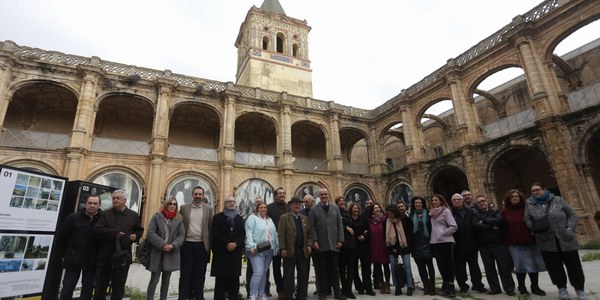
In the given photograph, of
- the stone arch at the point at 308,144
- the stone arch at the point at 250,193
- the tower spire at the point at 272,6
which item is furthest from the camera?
the tower spire at the point at 272,6

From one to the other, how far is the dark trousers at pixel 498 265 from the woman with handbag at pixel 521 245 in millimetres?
100

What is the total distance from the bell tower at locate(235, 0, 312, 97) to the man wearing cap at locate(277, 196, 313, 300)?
20.2 m

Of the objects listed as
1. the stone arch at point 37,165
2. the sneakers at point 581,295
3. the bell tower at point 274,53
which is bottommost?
the sneakers at point 581,295

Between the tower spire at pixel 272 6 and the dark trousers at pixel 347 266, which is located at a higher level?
the tower spire at pixel 272 6

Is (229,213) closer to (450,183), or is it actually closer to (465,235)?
(465,235)

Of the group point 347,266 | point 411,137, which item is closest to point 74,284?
point 347,266

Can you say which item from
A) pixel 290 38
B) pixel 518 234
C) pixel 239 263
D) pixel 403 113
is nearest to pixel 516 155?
pixel 403 113

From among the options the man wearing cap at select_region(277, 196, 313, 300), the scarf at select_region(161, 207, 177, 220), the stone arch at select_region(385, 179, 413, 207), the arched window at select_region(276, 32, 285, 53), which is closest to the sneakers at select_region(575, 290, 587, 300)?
the man wearing cap at select_region(277, 196, 313, 300)

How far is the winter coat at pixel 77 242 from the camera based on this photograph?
3.98 meters

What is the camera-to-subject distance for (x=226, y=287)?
4.75m

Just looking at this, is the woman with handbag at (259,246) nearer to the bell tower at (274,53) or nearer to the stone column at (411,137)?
the stone column at (411,137)

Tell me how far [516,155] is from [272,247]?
17.4m

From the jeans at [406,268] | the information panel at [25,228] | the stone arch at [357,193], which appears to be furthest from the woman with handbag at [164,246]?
the stone arch at [357,193]

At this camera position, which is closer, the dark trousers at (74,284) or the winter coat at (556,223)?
the dark trousers at (74,284)
